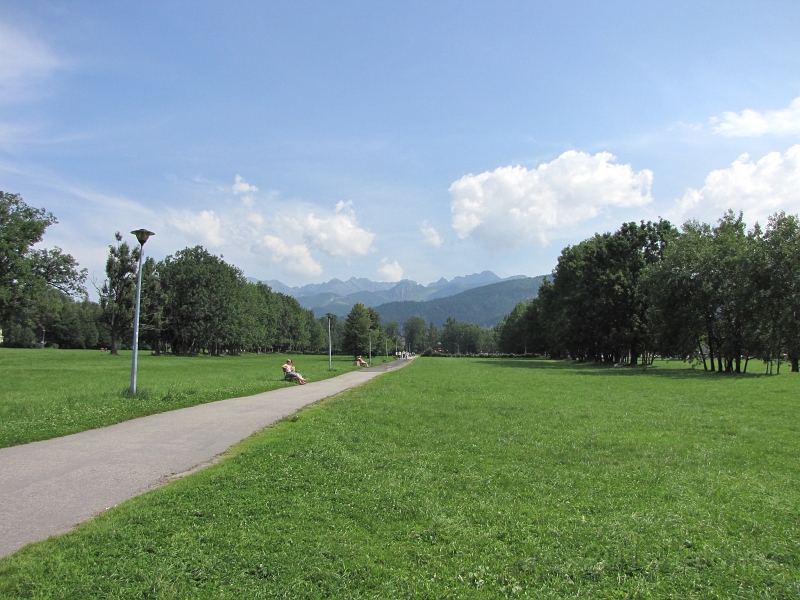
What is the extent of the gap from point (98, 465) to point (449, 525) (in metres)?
5.84

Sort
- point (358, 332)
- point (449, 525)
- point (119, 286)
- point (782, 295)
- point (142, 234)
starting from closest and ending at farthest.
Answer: point (449, 525) < point (142, 234) < point (782, 295) < point (119, 286) < point (358, 332)

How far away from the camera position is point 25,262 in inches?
1716

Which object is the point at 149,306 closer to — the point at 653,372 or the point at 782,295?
the point at 653,372

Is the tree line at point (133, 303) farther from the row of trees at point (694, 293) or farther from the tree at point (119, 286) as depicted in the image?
the row of trees at point (694, 293)

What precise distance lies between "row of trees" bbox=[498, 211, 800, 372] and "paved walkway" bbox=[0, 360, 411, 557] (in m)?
36.0

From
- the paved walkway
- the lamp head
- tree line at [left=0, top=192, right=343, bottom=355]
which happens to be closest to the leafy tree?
the paved walkway

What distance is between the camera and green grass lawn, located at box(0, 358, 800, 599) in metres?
4.33

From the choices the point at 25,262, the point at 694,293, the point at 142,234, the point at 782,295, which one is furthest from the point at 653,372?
the point at 25,262

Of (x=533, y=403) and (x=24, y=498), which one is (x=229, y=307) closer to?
(x=533, y=403)

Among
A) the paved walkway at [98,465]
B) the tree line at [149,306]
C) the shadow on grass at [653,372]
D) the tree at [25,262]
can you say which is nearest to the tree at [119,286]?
the tree line at [149,306]

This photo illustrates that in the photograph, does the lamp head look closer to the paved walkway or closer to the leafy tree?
the paved walkway

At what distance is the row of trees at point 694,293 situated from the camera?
3547cm

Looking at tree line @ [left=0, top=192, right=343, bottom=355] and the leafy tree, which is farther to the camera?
tree line @ [left=0, top=192, right=343, bottom=355]

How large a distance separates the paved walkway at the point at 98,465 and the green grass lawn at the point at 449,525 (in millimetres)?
492
